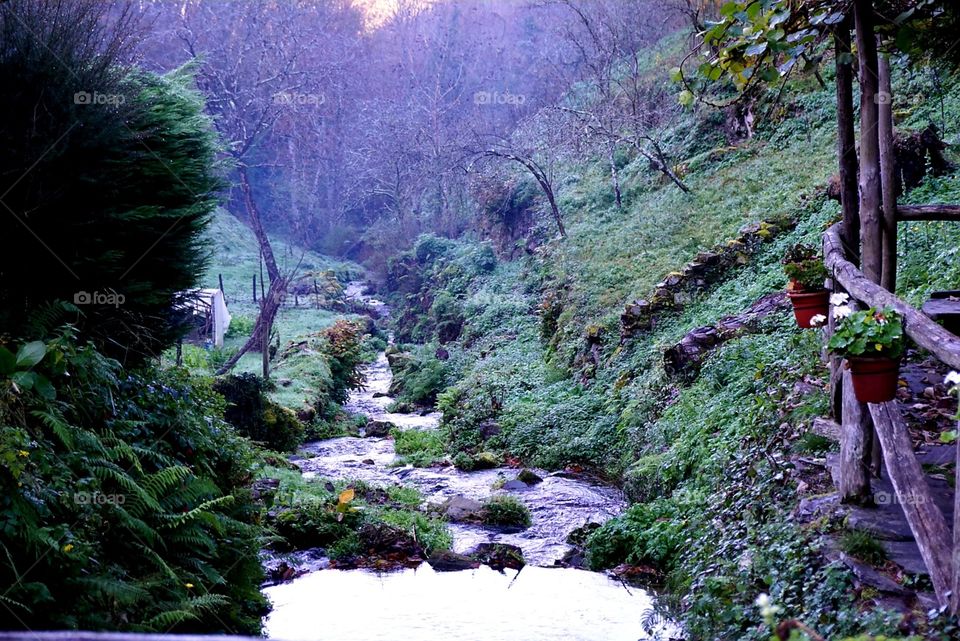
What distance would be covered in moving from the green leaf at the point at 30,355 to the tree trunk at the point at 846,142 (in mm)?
5328

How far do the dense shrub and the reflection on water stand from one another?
0.66m

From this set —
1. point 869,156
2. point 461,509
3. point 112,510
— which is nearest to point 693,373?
point 461,509

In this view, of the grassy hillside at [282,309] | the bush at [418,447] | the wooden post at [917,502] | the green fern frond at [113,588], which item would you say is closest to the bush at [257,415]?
the grassy hillside at [282,309]

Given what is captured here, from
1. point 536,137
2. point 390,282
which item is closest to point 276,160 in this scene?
point 390,282

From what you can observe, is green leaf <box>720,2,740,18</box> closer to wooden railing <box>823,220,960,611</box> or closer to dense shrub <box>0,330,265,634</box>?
wooden railing <box>823,220,960,611</box>

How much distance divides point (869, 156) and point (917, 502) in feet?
7.28

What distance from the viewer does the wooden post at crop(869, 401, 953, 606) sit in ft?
10.7

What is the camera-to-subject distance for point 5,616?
3449mm

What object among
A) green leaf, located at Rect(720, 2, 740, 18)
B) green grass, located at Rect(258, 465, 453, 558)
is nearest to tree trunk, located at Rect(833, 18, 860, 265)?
green leaf, located at Rect(720, 2, 740, 18)

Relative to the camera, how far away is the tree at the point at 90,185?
5.40m

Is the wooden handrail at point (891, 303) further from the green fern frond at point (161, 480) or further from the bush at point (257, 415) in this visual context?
the bush at point (257, 415)

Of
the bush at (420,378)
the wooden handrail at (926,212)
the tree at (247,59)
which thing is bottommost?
the wooden handrail at (926,212)

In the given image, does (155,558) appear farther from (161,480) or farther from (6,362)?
(6,362)

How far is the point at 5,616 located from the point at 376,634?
9.72ft
